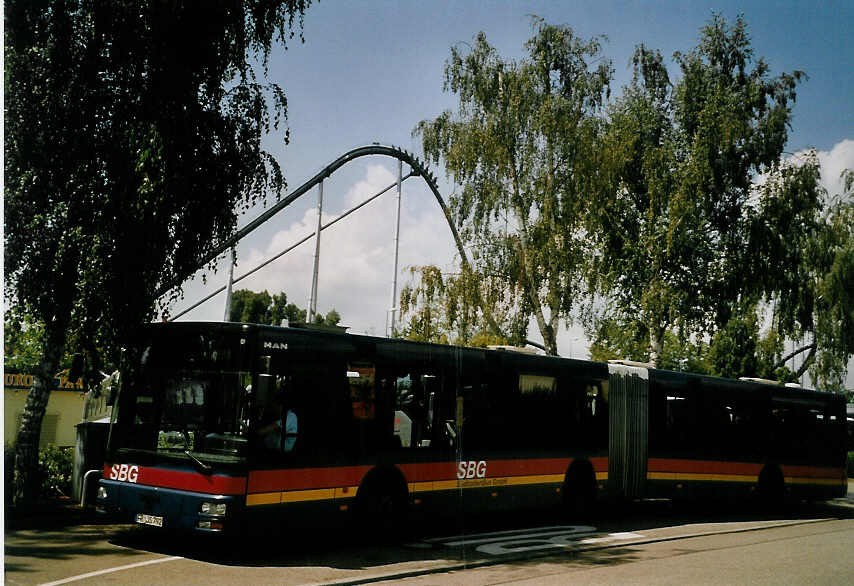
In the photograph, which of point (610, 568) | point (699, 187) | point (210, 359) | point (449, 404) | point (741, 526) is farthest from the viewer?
point (699, 187)

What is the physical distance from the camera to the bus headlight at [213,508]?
376 inches

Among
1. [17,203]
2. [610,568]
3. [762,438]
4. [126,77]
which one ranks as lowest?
[610,568]

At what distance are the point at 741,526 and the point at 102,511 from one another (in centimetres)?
1226

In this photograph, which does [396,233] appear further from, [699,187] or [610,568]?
[610,568]

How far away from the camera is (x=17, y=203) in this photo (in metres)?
11.1

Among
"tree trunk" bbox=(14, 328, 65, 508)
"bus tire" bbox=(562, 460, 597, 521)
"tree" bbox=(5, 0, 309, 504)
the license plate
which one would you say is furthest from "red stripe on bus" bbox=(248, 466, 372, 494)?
"bus tire" bbox=(562, 460, 597, 521)

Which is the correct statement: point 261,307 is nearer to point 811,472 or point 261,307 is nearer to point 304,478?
point 811,472

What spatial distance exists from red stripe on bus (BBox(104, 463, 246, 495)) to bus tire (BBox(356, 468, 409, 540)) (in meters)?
2.27

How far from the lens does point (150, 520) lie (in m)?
10.0

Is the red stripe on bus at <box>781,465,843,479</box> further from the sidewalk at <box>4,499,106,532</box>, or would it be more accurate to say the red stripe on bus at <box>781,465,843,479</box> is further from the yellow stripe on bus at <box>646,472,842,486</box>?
the sidewalk at <box>4,499,106,532</box>

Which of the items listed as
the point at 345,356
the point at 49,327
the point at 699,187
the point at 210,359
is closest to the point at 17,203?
the point at 49,327

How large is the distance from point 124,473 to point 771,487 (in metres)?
15.8

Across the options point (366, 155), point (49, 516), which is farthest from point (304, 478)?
point (366, 155)

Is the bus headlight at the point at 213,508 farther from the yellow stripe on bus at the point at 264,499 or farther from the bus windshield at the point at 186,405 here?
the bus windshield at the point at 186,405
